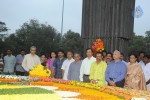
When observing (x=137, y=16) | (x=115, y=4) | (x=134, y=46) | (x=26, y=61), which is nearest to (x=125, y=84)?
(x=26, y=61)

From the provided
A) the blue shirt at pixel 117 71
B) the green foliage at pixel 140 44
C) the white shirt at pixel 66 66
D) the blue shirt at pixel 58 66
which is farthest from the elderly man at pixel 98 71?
the green foliage at pixel 140 44

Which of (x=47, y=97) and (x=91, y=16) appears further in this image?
(x=91, y=16)

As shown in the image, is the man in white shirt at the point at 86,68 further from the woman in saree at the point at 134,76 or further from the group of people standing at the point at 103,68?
the woman in saree at the point at 134,76

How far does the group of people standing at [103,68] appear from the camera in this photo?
8.12 metres

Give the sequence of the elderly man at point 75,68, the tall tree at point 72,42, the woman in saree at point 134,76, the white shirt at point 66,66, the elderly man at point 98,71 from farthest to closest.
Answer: the tall tree at point 72,42
the white shirt at point 66,66
the elderly man at point 75,68
the elderly man at point 98,71
the woman in saree at point 134,76

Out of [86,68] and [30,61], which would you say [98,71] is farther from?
[30,61]

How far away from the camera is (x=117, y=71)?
815 cm

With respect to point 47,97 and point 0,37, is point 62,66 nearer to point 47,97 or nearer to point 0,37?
point 47,97

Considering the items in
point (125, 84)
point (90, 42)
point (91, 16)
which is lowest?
point (125, 84)

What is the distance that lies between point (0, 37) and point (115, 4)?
2588 cm

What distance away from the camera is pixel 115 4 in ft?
57.7

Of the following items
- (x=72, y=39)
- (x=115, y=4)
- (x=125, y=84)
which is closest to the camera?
(x=125, y=84)

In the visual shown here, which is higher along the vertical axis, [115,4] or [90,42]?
[115,4]

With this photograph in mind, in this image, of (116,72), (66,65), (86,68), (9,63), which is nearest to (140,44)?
(9,63)
